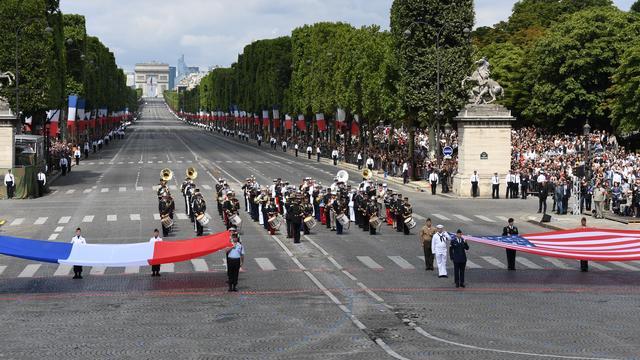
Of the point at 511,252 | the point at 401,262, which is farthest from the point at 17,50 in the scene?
the point at 511,252

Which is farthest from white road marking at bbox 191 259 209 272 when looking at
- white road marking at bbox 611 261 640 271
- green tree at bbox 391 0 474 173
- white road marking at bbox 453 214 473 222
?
green tree at bbox 391 0 474 173

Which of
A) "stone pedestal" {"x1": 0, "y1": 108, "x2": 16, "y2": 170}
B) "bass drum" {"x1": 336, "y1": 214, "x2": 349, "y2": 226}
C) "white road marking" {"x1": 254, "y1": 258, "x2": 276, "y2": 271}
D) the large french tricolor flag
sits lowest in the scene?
"white road marking" {"x1": 254, "y1": 258, "x2": 276, "y2": 271}

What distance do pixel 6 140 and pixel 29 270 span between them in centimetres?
3518

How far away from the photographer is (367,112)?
96.2m

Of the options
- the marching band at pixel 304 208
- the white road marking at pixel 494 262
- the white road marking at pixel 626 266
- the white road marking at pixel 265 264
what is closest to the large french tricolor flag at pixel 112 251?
the white road marking at pixel 265 264

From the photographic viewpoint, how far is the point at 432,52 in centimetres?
7719

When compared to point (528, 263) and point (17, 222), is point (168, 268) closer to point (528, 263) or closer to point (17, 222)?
point (528, 263)

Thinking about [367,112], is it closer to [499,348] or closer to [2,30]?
[2,30]

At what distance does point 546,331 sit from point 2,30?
203ft

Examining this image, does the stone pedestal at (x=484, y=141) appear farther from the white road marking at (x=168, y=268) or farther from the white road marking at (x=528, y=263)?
the white road marking at (x=168, y=268)

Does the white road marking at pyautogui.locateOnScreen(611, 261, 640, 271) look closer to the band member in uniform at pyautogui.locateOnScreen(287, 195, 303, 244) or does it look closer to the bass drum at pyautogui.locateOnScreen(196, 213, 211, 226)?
the band member in uniform at pyautogui.locateOnScreen(287, 195, 303, 244)

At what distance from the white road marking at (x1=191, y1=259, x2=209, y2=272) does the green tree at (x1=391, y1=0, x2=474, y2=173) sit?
43.2 metres

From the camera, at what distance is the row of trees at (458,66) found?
77188mm

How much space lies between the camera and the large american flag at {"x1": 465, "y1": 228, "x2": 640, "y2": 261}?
1171 inches
